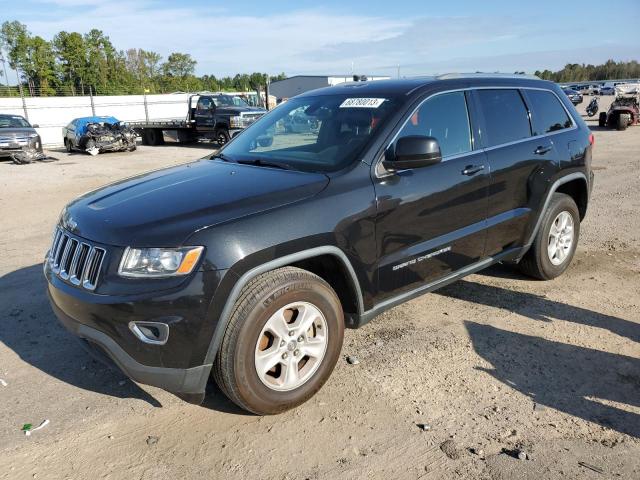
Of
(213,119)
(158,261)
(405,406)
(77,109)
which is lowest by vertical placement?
(405,406)

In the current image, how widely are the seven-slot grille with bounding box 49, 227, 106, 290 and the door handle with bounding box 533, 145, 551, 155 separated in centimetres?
356

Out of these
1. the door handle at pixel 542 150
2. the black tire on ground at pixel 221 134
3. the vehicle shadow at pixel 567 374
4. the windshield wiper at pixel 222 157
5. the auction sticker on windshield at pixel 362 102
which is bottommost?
the vehicle shadow at pixel 567 374

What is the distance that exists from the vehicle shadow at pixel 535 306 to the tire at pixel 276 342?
1.96 metres

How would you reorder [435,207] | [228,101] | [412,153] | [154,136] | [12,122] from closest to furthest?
[412,153], [435,207], [12,122], [228,101], [154,136]

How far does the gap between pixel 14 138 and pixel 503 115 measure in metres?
17.2

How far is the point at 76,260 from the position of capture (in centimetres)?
299

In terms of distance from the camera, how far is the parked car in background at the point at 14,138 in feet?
55.9

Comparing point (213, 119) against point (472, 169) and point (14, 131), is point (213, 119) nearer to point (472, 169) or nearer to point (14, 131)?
point (14, 131)

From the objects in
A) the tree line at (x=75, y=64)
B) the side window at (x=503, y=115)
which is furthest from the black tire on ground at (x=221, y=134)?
the tree line at (x=75, y=64)

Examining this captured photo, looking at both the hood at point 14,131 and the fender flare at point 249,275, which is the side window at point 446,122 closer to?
the fender flare at point 249,275

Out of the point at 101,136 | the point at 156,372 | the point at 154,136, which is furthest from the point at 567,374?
the point at 154,136

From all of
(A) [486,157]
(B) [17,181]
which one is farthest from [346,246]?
(B) [17,181]

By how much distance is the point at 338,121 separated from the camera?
12.8ft

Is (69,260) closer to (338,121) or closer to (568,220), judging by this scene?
(338,121)
